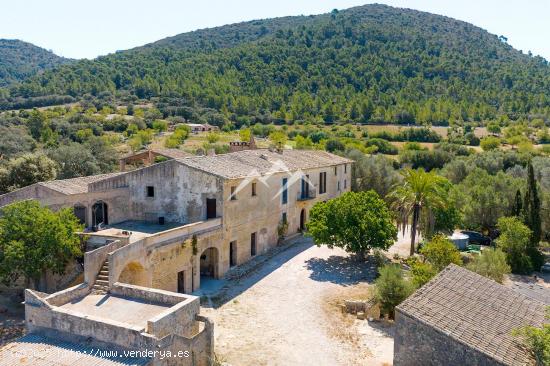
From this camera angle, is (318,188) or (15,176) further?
(318,188)

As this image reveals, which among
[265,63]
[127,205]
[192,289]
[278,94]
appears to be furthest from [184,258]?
[265,63]

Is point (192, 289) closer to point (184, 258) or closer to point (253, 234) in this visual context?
point (184, 258)

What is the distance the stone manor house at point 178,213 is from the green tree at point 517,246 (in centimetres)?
1460

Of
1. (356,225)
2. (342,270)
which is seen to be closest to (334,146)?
(356,225)

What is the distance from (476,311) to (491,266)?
30.8 feet

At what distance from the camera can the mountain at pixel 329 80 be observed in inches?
3917

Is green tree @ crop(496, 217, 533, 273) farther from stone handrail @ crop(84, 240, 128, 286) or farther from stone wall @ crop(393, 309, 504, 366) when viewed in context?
stone handrail @ crop(84, 240, 128, 286)

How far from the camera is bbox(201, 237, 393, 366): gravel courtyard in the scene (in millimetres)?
18438

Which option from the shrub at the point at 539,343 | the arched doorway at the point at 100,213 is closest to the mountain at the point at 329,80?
the arched doorway at the point at 100,213

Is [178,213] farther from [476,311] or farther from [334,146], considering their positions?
[334,146]

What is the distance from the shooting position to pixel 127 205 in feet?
92.9

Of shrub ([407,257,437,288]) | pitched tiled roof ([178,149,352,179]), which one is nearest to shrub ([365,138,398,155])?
pitched tiled roof ([178,149,352,179])

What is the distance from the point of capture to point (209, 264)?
26969mm

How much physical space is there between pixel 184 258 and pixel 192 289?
1.78 metres
